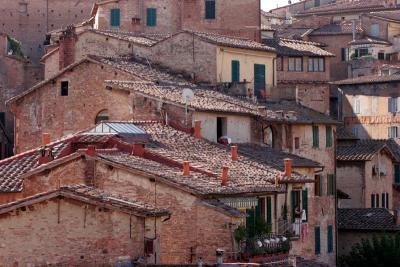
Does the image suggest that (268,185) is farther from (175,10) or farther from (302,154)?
(175,10)

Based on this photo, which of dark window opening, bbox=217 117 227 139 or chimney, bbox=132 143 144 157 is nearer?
chimney, bbox=132 143 144 157

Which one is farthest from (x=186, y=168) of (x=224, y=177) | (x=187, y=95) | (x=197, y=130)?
(x=187, y=95)

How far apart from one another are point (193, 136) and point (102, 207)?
48.7ft

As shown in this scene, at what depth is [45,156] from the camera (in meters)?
44.8

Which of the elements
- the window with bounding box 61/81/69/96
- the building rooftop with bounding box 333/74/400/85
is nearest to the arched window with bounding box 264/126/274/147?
the window with bounding box 61/81/69/96

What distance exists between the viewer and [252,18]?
2840 inches

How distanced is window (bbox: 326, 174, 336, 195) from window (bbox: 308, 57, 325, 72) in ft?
44.4

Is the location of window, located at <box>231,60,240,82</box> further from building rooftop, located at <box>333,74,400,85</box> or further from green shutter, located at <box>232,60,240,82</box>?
building rooftop, located at <box>333,74,400,85</box>

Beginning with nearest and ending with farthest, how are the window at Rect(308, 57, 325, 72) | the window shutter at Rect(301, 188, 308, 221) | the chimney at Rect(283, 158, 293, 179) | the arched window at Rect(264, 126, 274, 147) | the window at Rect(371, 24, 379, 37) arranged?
the chimney at Rect(283, 158, 293, 179) → the window shutter at Rect(301, 188, 308, 221) → the arched window at Rect(264, 126, 274, 147) → the window at Rect(308, 57, 325, 72) → the window at Rect(371, 24, 379, 37)

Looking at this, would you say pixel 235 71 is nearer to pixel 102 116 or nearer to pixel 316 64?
pixel 102 116

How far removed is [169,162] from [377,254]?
16150mm

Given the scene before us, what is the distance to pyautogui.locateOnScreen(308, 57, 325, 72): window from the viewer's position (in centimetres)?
7575

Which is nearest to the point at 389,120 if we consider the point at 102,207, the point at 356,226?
the point at 356,226

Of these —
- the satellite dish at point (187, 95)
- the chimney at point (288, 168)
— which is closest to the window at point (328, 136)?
the satellite dish at point (187, 95)
